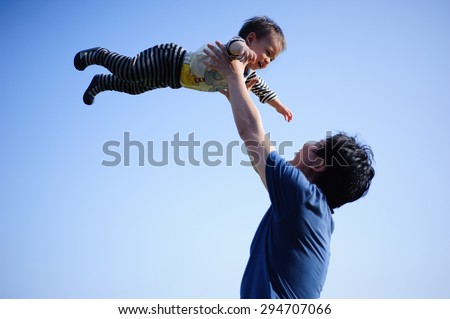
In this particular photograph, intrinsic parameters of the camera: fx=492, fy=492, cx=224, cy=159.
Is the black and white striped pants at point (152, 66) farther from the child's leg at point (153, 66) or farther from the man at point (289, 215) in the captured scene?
the man at point (289, 215)

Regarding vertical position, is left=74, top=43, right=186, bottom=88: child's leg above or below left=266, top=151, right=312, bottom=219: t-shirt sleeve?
above

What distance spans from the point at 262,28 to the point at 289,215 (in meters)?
2.86

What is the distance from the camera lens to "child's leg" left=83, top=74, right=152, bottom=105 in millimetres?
5793

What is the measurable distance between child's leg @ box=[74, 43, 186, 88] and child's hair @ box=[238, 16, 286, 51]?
759mm

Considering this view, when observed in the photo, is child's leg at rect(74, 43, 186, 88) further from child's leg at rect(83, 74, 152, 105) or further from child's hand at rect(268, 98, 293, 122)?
child's hand at rect(268, 98, 293, 122)

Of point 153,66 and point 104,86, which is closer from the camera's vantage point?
point 153,66

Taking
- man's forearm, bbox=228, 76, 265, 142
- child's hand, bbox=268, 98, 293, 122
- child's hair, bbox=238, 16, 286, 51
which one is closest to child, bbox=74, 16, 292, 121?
child's hair, bbox=238, 16, 286, 51

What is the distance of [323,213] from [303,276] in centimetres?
42

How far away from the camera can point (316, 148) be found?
144 inches

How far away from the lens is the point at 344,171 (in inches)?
137

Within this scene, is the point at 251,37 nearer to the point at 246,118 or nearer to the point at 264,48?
the point at 264,48

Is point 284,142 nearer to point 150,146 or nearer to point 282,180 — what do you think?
point 150,146

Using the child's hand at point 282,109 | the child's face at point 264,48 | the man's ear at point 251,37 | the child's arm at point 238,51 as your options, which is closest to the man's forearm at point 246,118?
the child's arm at point 238,51

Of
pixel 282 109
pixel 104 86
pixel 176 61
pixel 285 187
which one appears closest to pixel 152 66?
pixel 176 61
